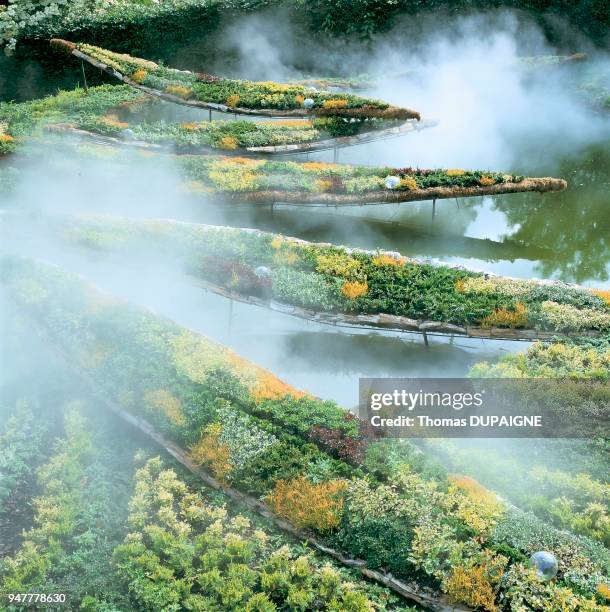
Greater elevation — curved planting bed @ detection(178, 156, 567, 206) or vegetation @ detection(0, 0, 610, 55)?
vegetation @ detection(0, 0, 610, 55)

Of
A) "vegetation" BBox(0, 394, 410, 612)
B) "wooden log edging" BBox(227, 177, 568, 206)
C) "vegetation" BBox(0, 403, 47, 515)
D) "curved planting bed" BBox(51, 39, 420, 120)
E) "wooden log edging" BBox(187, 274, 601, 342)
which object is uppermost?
"curved planting bed" BBox(51, 39, 420, 120)

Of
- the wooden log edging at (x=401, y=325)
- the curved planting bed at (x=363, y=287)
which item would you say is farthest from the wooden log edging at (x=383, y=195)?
the wooden log edging at (x=401, y=325)

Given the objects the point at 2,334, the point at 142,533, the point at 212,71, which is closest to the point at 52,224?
the point at 2,334

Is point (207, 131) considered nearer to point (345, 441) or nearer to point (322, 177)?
point (322, 177)

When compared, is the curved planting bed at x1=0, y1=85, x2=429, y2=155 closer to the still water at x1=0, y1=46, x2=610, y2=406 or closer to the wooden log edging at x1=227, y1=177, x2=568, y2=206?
the still water at x1=0, y1=46, x2=610, y2=406

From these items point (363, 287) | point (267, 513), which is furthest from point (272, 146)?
point (267, 513)

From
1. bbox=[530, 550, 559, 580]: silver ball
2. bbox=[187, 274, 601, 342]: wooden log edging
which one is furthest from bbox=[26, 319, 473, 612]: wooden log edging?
bbox=[187, 274, 601, 342]: wooden log edging
